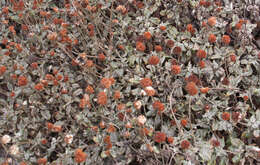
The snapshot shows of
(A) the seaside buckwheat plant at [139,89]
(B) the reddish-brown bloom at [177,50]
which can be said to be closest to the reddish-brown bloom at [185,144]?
(A) the seaside buckwheat plant at [139,89]

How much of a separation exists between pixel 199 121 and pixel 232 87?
1.05 ft

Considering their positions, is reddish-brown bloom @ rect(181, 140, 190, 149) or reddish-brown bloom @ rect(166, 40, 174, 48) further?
reddish-brown bloom @ rect(166, 40, 174, 48)

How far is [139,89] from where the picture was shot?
2000mm

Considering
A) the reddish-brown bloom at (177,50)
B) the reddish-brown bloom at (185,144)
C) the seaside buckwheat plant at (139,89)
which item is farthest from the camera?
the reddish-brown bloom at (177,50)

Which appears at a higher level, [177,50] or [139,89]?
[177,50]

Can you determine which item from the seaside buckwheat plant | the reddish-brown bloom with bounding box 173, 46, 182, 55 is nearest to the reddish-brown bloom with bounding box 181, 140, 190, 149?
the seaside buckwheat plant

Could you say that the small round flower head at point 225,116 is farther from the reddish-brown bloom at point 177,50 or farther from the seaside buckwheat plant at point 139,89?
the reddish-brown bloom at point 177,50

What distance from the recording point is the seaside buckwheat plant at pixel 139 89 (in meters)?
1.78

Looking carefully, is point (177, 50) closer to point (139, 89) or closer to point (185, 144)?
point (139, 89)

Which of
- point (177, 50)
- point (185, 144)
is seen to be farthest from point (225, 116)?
point (177, 50)

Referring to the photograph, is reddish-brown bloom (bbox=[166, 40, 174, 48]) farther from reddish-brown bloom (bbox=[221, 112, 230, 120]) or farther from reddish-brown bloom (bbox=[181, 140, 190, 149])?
reddish-brown bloom (bbox=[181, 140, 190, 149])

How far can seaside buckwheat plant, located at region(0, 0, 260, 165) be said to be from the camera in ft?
5.84

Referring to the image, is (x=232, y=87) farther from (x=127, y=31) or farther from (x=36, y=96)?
(x=36, y=96)

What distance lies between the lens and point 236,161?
66.6 inches
